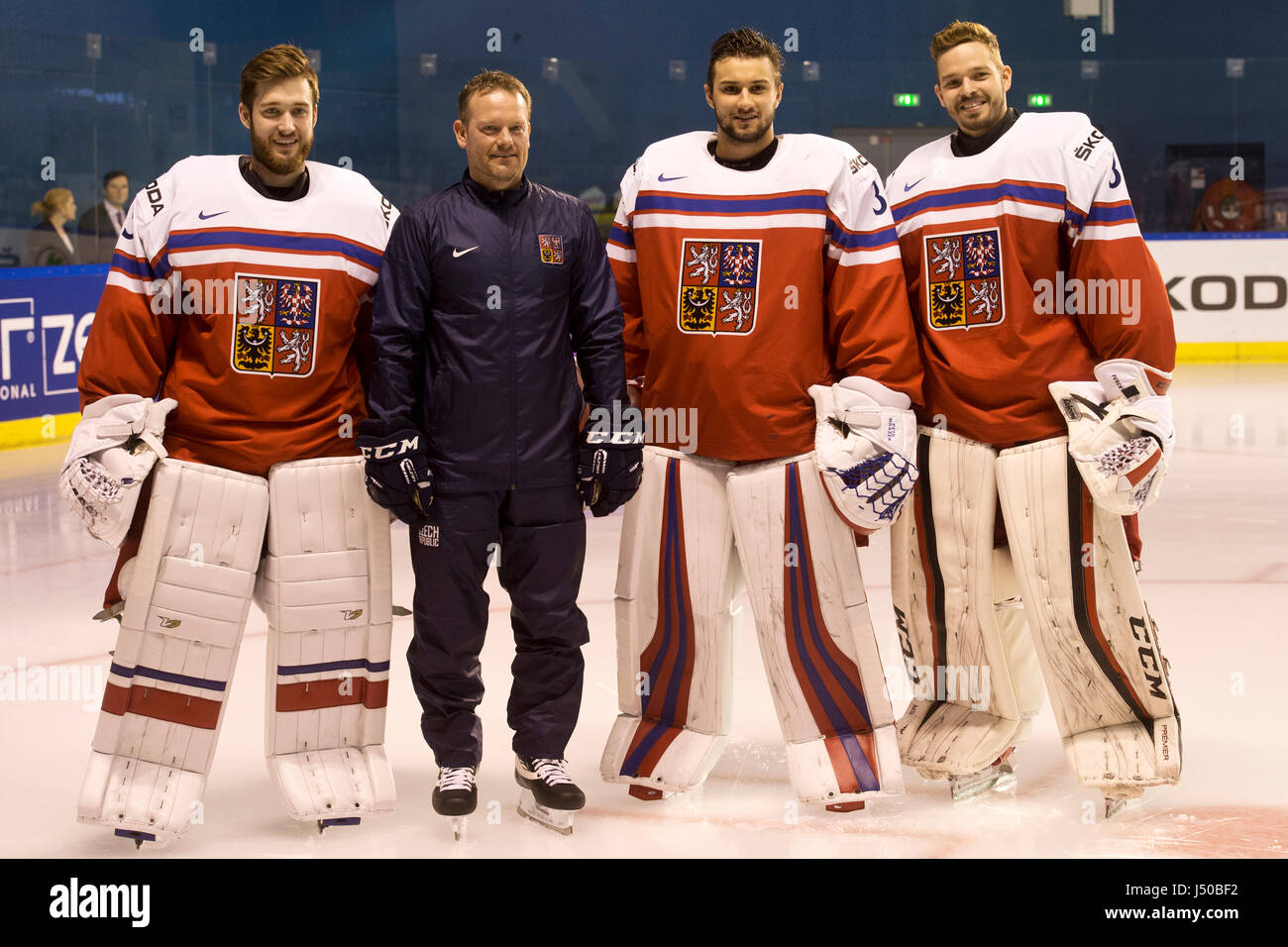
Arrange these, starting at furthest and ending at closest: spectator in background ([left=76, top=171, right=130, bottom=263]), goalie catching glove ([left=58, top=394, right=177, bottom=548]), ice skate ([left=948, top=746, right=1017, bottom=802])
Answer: spectator in background ([left=76, top=171, right=130, bottom=263])
ice skate ([left=948, top=746, right=1017, bottom=802])
goalie catching glove ([left=58, top=394, right=177, bottom=548])

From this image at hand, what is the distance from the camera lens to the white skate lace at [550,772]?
2.91 metres

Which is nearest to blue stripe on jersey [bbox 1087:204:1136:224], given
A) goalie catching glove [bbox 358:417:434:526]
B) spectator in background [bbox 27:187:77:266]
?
goalie catching glove [bbox 358:417:434:526]

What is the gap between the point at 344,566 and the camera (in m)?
2.90

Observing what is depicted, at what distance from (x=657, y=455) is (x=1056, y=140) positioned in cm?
97

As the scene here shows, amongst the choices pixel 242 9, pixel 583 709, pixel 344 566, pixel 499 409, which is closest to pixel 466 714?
pixel 344 566

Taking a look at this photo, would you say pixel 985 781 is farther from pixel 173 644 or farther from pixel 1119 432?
pixel 173 644

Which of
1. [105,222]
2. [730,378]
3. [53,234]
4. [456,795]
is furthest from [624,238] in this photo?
[105,222]

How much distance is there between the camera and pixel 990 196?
2955 mm

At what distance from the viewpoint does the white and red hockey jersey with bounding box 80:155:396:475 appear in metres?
2.79

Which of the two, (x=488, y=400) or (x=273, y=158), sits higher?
(x=273, y=158)

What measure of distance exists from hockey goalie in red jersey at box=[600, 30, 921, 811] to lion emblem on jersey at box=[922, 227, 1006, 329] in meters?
0.10

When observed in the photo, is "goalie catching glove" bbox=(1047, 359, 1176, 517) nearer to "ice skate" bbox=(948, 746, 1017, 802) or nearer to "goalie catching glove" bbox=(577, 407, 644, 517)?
"ice skate" bbox=(948, 746, 1017, 802)

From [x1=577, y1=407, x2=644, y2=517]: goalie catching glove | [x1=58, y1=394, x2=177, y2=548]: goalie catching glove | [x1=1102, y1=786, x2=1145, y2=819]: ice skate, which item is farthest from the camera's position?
[x1=1102, y1=786, x2=1145, y2=819]: ice skate

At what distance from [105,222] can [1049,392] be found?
6815mm
